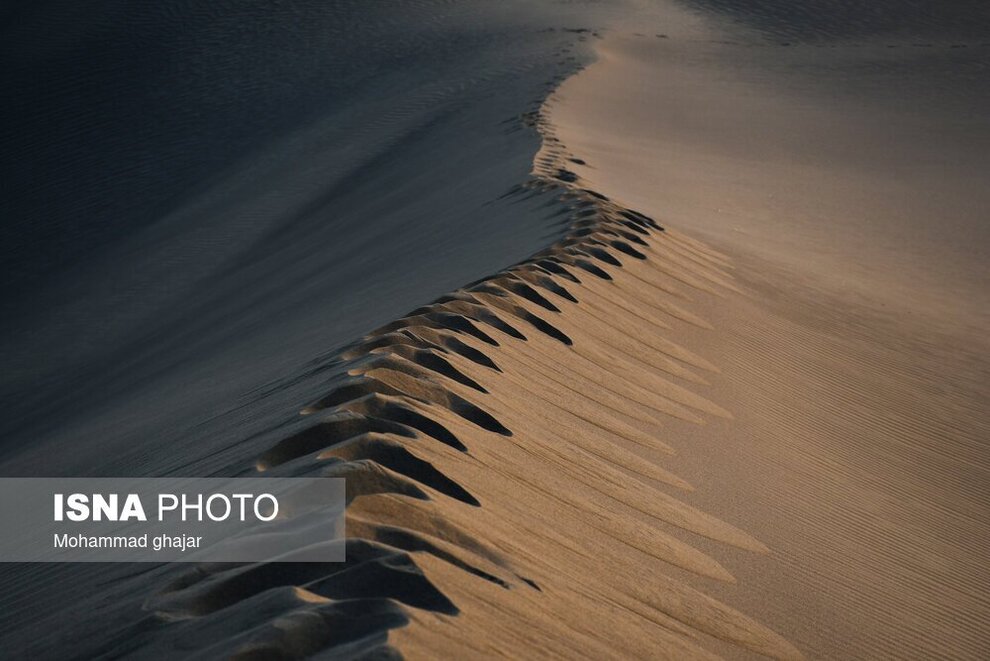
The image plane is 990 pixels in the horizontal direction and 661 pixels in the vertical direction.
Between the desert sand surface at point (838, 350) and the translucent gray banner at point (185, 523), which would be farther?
the desert sand surface at point (838, 350)

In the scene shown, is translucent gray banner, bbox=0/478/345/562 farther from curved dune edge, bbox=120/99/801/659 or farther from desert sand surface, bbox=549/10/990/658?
desert sand surface, bbox=549/10/990/658

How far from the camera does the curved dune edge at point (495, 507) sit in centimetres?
232

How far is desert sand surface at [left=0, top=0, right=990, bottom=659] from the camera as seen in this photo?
2699 mm

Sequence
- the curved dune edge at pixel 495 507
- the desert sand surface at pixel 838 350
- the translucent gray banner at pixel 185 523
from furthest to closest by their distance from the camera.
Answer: the desert sand surface at pixel 838 350, the translucent gray banner at pixel 185 523, the curved dune edge at pixel 495 507

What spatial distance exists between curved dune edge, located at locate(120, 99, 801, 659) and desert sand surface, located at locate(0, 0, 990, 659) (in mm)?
13

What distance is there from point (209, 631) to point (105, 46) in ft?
85.9

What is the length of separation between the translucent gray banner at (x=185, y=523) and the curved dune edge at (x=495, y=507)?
63 mm

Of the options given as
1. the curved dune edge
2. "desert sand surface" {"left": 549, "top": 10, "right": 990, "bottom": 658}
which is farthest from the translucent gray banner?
"desert sand surface" {"left": 549, "top": 10, "right": 990, "bottom": 658}

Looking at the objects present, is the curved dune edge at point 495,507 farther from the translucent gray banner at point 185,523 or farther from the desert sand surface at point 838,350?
the desert sand surface at point 838,350

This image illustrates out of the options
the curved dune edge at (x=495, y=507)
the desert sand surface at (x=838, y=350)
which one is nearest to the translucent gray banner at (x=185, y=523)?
the curved dune edge at (x=495, y=507)

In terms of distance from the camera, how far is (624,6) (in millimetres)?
32344

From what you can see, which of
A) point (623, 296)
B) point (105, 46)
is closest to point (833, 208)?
point (623, 296)

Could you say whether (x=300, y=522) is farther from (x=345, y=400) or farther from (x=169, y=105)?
(x=169, y=105)

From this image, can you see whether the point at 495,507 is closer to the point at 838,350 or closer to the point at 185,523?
the point at 185,523
